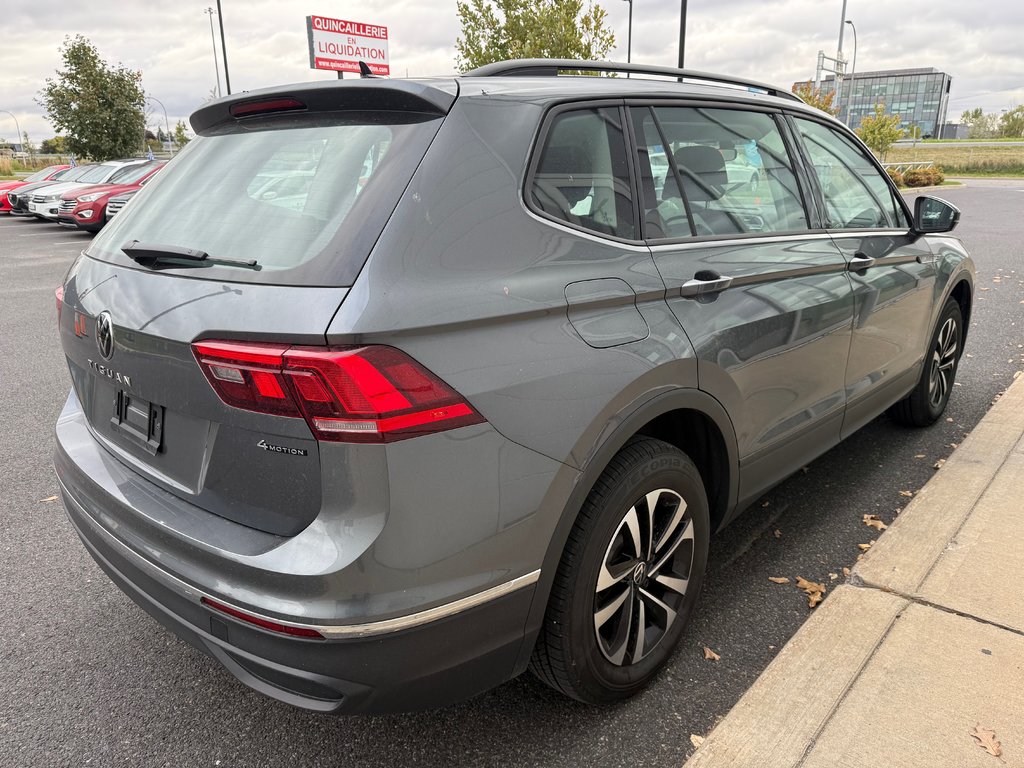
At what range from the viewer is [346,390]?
1.59m

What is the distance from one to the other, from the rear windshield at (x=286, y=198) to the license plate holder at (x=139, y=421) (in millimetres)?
375

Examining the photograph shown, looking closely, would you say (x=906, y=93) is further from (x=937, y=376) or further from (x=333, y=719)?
(x=333, y=719)

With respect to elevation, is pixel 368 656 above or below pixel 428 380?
below

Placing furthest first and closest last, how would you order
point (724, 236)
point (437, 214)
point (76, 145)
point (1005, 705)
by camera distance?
1. point (76, 145)
2. point (724, 236)
3. point (1005, 705)
4. point (437, 214)

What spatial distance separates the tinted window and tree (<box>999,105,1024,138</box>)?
11475 cm

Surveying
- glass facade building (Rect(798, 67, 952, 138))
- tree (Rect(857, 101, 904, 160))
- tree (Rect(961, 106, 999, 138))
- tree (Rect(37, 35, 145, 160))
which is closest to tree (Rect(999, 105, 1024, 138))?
tree (Rect(961, 106, 999, 138))

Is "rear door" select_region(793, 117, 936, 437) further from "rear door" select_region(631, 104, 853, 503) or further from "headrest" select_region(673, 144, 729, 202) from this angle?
"headrest" select_region(673, 144, 729, 202)

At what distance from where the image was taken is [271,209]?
78.0 inches

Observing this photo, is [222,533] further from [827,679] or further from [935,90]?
[935,90]

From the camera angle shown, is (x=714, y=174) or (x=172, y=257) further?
(x=714, y=174)

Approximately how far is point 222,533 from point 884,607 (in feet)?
7.40

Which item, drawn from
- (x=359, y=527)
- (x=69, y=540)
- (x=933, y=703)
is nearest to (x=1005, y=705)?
(x=933, y=703)

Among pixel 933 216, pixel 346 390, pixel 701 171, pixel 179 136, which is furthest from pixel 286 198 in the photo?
pixel 179 136

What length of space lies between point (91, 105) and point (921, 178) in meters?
33.7
